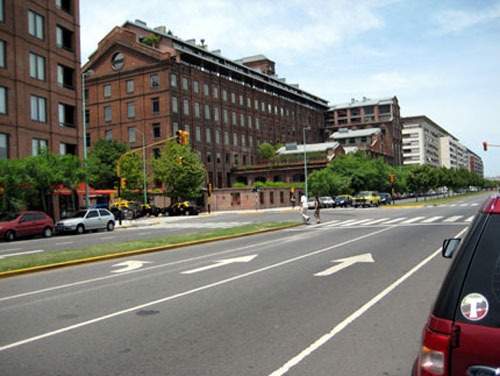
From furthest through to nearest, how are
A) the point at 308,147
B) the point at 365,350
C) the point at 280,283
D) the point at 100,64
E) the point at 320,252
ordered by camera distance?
the point at 308,147 < the point at 100,64 < the point at 320,252 < the point at 280,283 < the point at 365,350

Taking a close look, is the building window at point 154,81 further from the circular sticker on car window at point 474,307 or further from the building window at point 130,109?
the circular sticker on car window at point 474,307

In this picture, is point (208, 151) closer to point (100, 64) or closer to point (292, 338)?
point (100, 64)

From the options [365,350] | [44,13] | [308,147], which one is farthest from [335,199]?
[365,350]

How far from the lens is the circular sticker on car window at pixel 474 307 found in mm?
2457

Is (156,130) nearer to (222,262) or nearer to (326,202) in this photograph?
(326,202)

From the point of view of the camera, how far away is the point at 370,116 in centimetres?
13350

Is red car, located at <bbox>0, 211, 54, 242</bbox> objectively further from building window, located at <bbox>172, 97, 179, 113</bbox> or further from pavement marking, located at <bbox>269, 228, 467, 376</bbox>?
building window, located at <bbox>172, 97, 179, 113</bbox>

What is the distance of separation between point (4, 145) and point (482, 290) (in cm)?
3600

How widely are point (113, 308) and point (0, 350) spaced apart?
2182 millimetres

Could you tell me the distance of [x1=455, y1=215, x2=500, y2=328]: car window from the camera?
2441 mm

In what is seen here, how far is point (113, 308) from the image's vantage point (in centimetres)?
756

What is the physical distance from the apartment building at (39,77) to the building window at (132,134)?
31.6 m

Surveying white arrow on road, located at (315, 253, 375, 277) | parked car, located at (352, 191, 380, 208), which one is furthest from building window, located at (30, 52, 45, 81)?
parked car, located at (352, 191, 380, 208)

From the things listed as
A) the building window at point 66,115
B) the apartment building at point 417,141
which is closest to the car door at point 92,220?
the building window at point 66,115
